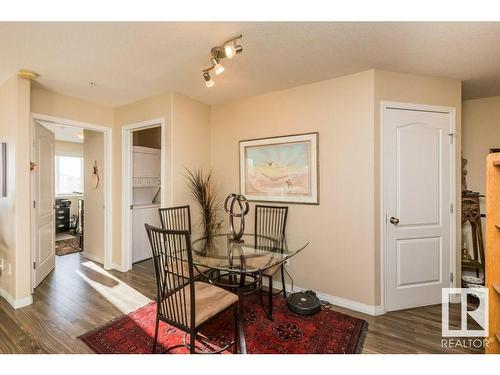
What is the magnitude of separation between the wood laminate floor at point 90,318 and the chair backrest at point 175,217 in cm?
82

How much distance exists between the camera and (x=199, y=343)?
1852 mm

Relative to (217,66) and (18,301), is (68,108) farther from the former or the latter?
(217,66)

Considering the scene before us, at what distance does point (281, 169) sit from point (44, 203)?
310 centimetres

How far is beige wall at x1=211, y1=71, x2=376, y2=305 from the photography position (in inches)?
91.6

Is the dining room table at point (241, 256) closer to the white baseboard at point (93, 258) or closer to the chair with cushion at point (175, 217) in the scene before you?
the chair with cushion at point (175, 217)

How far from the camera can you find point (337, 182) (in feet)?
8.19

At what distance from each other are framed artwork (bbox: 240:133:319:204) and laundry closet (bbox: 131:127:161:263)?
5.86 feet

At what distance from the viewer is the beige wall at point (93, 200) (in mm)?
3641

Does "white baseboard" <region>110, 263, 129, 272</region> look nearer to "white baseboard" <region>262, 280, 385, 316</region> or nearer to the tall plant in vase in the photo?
the tall plant in vase

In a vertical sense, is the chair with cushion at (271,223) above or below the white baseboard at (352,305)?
above

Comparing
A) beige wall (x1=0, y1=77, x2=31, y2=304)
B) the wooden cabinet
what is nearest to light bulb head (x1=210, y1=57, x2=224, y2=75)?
the wooden cabinet

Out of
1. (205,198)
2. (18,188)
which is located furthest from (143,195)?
(18,188)

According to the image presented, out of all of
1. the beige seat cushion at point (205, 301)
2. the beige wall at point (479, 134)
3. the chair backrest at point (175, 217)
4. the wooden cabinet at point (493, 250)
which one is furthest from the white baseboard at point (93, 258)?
the beige wall at point (479, 134)
